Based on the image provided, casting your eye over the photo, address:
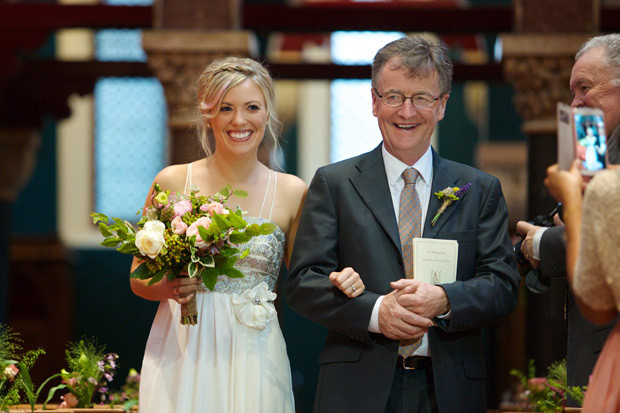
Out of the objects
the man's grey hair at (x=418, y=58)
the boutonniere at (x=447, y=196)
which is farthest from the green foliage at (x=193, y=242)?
the man's grey hair at (x=418, y=58)

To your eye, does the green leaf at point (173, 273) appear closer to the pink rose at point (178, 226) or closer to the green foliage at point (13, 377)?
the pink rose at point (178, 226)

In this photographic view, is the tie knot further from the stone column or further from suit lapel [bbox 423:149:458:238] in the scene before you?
the stone column

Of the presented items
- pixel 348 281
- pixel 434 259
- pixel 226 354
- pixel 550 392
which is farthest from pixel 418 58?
pixel 550 392

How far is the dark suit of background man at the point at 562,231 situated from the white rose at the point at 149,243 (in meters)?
1.34

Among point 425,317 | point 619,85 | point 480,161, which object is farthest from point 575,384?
point 480,161

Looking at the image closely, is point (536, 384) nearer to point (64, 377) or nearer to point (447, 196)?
point (447, 196)

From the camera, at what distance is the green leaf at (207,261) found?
315 cm

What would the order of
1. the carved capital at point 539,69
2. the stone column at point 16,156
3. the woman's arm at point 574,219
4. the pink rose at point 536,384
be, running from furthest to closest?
the stone column at point 16,156 < the carved capital at point 539,69 < the pink rose at point 536,384 < the woman's arm at point 574,219

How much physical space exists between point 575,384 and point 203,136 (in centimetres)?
179

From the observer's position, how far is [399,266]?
3.09 m

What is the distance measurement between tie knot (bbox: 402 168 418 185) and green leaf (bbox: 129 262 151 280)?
0.99 metres

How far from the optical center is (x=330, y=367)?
3090 millimetres

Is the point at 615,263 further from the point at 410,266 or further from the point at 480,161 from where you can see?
the point at 480,161

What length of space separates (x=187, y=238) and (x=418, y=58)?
104cm
